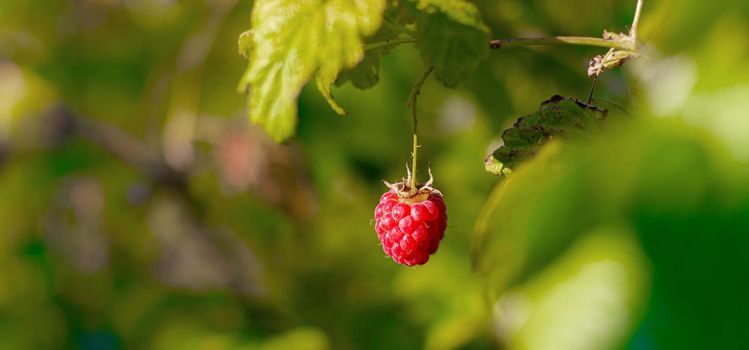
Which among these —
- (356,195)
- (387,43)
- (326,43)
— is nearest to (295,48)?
(326,43)

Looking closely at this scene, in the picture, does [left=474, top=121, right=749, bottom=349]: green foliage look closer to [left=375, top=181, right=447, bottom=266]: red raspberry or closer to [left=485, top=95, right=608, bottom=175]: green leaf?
[left=485, top=95, right=608, bottom=175]: green leaf

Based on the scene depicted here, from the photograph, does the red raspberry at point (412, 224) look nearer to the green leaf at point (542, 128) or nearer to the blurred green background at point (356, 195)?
the blurred green background at point (356, 195)

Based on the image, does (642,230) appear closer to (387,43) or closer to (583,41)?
(583,41)

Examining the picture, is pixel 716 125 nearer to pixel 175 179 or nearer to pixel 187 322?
pixel 175 179

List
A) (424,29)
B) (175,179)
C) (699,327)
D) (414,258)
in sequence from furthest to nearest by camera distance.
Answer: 1. (175,179)
2. (414,258)
3. (424,29)
4. (699,327)

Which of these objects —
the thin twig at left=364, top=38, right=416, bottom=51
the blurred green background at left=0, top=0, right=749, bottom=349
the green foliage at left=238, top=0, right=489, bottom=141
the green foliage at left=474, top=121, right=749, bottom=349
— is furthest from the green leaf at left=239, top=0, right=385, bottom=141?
the green foliage at left=474, top=121, right=749, bottom=349

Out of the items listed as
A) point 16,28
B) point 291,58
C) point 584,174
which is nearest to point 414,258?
point 291,58
